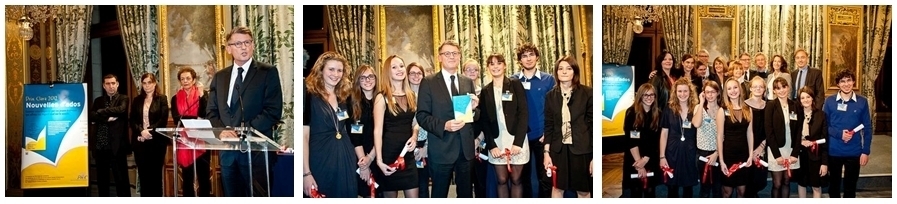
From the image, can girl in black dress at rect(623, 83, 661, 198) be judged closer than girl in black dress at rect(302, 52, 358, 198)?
No

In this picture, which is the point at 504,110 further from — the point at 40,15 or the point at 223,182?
the point at 40,15

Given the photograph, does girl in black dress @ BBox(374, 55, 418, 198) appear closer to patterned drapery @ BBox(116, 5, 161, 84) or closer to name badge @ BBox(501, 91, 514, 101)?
name badge @ BBox(501, 91, 514, 101)

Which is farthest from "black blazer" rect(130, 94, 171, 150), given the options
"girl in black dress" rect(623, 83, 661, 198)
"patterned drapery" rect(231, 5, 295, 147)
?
"girl in black dress" rect(623, 83, 661, 198)

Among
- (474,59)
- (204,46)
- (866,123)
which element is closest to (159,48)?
(204,46)

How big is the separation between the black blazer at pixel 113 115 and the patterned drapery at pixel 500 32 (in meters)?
2.01

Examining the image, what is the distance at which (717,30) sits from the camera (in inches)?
258

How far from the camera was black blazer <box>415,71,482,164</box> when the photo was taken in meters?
6.42

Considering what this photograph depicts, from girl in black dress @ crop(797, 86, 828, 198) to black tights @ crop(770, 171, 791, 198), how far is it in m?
0.09

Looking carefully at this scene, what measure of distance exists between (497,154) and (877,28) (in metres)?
2.49

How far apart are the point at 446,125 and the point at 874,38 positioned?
8.92 ft

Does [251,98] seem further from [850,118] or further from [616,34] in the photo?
[850,118]

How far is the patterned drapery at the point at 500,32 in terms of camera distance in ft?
21.2

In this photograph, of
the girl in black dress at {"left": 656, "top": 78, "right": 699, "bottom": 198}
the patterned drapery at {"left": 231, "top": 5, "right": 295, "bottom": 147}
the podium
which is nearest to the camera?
the podium

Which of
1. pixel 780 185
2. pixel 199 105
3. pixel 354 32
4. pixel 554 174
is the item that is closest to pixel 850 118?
pixel 780 185
